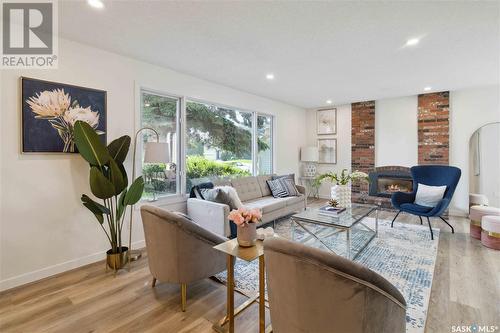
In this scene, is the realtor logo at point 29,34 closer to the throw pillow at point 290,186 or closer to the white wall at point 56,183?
the white wall at point 56,183

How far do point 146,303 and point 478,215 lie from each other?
4.57 m

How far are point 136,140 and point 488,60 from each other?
506cm

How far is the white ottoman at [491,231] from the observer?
3217mm

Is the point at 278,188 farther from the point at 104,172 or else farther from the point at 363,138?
the point at 104,172

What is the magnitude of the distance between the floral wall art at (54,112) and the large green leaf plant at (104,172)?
0.44 meters

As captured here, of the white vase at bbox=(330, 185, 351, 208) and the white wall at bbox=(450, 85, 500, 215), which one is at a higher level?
the white wall at bbox=(450, 85, 500, 215)

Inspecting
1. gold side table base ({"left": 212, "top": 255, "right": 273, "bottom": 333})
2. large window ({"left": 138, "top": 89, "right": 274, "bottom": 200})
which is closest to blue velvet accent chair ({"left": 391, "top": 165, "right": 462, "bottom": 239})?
large window ({"left": 138, "top": 89, "right": 274, "bottom": 200})

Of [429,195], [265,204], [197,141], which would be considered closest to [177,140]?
[197,141]

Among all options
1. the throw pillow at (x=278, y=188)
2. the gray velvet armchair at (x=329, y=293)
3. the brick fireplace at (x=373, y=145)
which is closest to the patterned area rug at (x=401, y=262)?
the throw pillow at (x=278, y=188)

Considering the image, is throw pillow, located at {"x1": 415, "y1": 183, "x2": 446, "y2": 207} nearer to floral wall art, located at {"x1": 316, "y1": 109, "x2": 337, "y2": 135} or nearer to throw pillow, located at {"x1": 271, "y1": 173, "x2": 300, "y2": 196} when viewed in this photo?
throw pillow, located at {"x1": 271, "y1": 173, "x2": 300, "y2": 196}

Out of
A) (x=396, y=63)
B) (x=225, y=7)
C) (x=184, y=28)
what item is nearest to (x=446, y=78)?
(x=396, y=63)

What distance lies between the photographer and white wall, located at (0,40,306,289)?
7.94 ft

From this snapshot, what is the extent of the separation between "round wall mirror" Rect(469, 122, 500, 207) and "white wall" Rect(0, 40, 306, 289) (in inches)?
239

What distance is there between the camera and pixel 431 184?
4.25 metres
